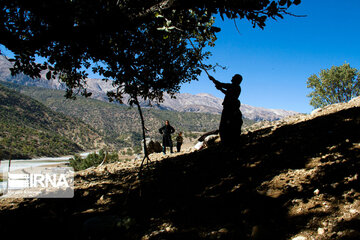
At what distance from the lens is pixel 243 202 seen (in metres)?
3.62

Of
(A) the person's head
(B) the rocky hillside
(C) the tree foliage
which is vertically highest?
(C) the tree foliage

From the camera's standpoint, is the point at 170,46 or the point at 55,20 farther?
the point at 170,46

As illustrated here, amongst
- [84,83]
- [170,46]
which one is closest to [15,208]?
[84,83]

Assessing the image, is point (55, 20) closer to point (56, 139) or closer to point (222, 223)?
point (222, 223)

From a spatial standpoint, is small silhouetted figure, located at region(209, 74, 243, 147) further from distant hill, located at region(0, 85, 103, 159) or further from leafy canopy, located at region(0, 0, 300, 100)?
distant hill, located at region(0, 85, 103, 159)

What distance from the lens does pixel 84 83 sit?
25.5 feet

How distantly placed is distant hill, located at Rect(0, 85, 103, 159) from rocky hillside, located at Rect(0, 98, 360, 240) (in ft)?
201

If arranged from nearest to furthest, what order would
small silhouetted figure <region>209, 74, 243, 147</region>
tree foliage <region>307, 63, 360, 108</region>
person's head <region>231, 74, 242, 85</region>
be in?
small silhouetted figure <region>209, 74, 243, 147</region>, person's head <region>231, 74, 242, 85</region>, tree foliage <region>307, 63, 360, 108</region>

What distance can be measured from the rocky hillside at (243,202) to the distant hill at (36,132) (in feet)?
201

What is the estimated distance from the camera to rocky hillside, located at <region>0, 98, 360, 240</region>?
2.84 meters

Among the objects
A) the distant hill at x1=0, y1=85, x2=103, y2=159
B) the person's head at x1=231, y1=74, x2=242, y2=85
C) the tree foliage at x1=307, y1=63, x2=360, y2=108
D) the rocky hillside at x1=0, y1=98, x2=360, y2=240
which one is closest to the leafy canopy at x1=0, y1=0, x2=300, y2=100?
the person's head at x1=231, y1=74, x2=242, y2=85

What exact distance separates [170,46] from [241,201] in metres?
6.66

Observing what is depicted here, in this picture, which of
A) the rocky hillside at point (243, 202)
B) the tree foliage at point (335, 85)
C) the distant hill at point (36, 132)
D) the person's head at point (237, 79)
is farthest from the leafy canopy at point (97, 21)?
the distant hill at point (36, 132)

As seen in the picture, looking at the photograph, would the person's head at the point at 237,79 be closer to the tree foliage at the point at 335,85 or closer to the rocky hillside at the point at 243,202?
the rocky hillside at the point at 243,202
